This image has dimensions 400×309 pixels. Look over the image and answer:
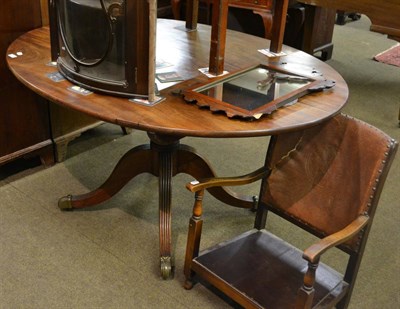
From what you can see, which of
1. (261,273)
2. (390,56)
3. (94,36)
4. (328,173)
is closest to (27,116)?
(94,36)

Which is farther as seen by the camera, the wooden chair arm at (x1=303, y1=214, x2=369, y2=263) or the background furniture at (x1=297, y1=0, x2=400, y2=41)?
the background furniture at (x1=297, y1=0, x2=400, y2=41)

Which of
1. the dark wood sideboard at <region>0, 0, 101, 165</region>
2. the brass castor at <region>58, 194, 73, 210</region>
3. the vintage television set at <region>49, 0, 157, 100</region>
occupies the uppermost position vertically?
the vintage television set at <region>49, 0, 157, 100</region>

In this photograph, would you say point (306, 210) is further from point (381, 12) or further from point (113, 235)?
point (381, 12)

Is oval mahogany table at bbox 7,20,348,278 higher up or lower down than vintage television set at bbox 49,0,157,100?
lower down

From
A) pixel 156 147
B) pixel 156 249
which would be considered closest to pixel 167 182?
pixel 156 147

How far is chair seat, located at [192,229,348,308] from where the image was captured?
1590 millimetres

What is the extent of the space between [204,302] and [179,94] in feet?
2.46

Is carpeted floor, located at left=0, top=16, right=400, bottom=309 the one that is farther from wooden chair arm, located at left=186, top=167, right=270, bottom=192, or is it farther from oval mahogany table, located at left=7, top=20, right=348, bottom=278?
wooden chair arm, located at left=186, top=167, right=270, bottom=192

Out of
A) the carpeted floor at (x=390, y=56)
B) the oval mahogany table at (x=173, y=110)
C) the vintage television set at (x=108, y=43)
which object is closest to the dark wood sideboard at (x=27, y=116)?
the oval mahogany table at (x=173, y=110)

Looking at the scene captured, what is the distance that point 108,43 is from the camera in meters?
1.54

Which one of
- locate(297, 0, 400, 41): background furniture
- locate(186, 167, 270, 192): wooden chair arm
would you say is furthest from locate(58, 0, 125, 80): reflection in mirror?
locate(297, 0, 400, 41): background furniture

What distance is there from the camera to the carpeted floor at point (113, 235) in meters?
1.83

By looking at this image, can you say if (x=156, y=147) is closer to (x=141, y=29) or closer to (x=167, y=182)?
(x=167, y=182)

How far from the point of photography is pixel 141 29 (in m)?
1.44
